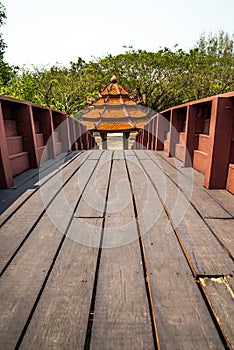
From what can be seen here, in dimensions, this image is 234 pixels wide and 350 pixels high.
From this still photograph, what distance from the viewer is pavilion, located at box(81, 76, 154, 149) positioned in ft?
42.7

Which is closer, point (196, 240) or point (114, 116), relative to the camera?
point (196, 240)

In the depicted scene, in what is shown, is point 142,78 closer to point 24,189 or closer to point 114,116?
point 114,116

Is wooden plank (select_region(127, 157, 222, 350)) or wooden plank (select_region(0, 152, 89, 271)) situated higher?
wooden plank (select_region(0, 152, 89, 271))

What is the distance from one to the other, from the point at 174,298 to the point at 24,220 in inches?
48.6

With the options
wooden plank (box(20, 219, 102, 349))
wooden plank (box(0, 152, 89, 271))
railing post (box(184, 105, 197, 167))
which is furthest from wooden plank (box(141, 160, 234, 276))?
railing post (box(184, 105, 197, 167))

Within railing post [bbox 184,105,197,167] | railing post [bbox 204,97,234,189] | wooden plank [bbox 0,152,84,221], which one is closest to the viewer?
wooden plank [bbox 0,152,84,221]

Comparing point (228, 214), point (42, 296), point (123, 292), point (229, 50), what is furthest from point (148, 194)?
point (229, 50)

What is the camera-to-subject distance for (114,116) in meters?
13.2

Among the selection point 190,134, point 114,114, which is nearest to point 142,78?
point 114,114

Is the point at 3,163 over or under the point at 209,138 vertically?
under

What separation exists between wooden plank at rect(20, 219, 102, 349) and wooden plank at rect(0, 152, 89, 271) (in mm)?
331

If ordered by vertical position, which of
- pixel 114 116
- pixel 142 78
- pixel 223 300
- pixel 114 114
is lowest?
pixel 223 300

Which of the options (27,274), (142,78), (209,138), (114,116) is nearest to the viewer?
(27,274)

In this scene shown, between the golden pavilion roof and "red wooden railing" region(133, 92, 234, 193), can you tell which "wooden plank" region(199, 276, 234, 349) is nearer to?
"red wooden railing" region(133, 92, 234, 193)
